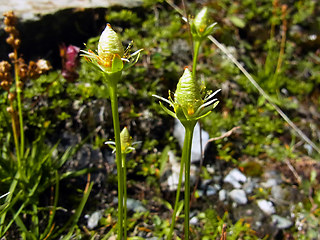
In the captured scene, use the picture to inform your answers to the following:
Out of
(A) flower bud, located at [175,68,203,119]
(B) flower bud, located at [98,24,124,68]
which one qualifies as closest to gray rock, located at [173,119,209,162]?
(A) flower bud, located at [175,68,203,119]

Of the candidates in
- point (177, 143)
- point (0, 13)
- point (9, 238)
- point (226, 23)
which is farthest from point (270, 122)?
point (0, 13)

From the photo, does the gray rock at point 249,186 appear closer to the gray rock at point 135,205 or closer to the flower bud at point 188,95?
the gray rock at point 135,205

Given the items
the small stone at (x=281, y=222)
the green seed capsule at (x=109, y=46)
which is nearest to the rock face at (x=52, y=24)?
the green seed capsule at (x=109, y=46)

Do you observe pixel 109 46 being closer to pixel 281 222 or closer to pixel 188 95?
pixel 188 95

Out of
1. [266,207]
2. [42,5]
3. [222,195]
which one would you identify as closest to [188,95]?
[222,195]

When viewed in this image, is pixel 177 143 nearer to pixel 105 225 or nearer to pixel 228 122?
pixel 228 122
